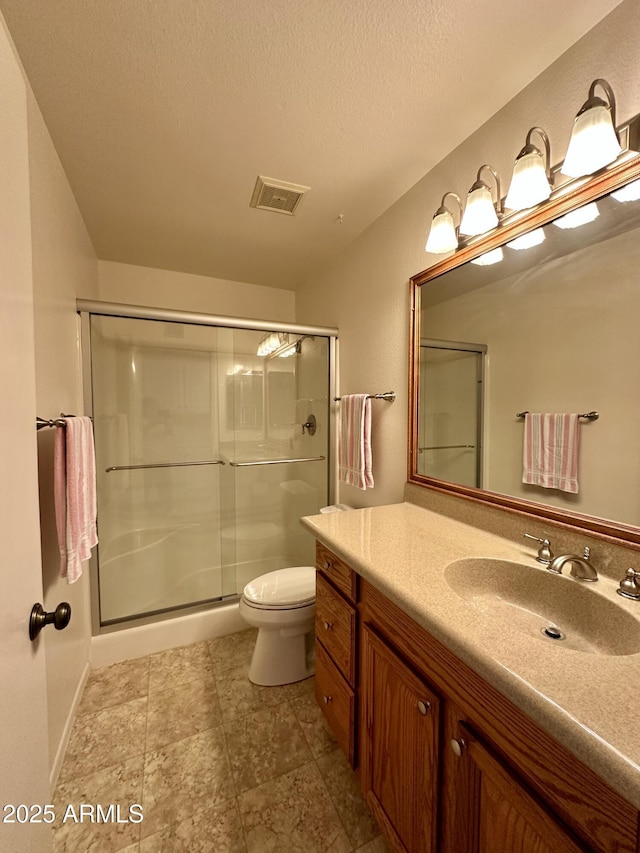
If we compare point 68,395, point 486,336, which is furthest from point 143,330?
point 486,336

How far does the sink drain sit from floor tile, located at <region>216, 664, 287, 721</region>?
1225mm

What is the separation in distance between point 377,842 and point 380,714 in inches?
17.2

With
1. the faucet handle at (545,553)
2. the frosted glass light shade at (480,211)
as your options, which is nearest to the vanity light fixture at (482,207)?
the frosted glass light shade at (480,211)

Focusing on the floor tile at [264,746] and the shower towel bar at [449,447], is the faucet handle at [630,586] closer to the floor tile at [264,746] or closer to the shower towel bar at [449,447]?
the shower towel bar at [449,447]

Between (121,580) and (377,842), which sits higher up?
(121,580)

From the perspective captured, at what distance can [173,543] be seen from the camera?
232 centimetres

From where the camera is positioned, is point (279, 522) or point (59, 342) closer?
point (59, 342)

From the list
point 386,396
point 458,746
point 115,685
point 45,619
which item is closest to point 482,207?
point 386,396

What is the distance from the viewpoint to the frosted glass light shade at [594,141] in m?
0.79

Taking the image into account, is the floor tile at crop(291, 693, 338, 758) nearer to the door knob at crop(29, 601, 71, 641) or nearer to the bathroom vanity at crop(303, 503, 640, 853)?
the bathroom vanity at crop(303, 503, 640, 853)

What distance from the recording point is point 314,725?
140 centimetres

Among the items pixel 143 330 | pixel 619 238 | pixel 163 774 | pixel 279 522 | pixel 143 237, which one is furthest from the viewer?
pixel 279 522

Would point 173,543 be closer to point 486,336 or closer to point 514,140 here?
point 486,336

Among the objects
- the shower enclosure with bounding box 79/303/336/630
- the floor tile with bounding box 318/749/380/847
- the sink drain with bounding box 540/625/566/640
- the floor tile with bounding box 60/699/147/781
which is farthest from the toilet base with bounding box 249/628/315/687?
the sink drain with bounding box 540/625/566/640
